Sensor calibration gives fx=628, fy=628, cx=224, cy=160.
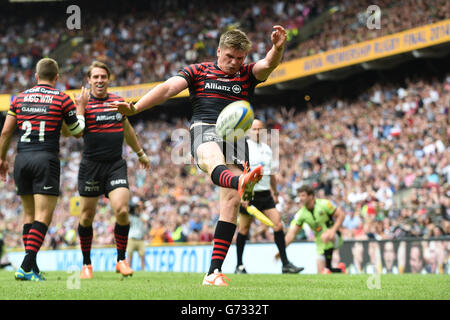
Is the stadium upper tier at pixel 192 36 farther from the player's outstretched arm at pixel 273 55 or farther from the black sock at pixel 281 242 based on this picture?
the player's outstretched arm at pixel 273 55

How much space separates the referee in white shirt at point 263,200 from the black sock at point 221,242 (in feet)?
11.7

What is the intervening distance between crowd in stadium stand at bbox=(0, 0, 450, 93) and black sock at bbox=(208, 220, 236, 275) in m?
16.9

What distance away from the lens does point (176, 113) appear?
30.0m

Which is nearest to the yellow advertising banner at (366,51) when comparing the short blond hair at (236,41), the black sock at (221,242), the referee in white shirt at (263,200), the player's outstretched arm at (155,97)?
the referee in white shirt at (263,200)

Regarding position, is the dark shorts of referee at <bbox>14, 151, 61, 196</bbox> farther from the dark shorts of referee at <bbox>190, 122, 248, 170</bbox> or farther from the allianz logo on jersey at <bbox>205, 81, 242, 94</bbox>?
the allianz logo on jersey at <bbox>205, 81, 242, 94</bbox>

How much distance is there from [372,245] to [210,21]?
18979 millimetres

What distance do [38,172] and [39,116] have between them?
25.7 inches

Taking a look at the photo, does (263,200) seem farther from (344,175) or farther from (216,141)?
(344,175)

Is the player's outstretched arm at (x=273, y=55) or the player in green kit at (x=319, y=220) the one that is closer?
the player's outstretched arm at (x=273, y=55)

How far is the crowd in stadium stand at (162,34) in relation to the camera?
23.8 meters

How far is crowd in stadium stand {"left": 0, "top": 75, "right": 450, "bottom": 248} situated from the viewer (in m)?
15.1

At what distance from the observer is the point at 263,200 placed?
9594mm

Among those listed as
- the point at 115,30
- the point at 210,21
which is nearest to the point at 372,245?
the point at 210,21

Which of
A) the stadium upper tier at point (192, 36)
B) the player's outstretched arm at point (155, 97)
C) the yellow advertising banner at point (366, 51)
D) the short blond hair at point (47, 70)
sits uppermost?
the stadium upper tier at point (192, 36)
